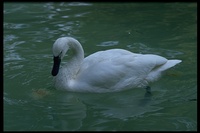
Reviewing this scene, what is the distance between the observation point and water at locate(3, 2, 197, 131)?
6.19 m

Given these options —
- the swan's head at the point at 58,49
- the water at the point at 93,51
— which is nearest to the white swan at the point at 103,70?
the swan's head at the point at 58,49

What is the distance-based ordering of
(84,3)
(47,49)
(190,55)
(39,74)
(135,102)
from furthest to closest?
(84,3), (47,49), (190,55), (39,74), (135,102)

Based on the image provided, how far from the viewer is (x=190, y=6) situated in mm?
12789

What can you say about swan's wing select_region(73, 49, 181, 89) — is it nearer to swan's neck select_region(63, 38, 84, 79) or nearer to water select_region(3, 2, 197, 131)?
swan's neck select_region(63, 38, 84, 79)

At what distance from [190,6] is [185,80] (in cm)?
579

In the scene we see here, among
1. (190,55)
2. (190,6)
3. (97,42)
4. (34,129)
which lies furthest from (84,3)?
(34,129)

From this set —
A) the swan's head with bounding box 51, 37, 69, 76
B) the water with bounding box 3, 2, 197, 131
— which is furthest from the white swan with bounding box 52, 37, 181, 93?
the water with bounding box 3, 2, 197, 131

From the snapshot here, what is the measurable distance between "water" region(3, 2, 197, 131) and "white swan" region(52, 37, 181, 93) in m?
0.14

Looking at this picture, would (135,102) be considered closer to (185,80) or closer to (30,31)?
(185,80)

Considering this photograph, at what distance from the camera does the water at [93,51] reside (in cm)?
619

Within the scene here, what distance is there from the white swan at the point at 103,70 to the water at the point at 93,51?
0.45ft

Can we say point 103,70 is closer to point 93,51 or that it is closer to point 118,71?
point 118,71

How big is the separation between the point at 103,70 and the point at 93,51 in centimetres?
222

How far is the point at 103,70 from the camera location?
6895 mm
